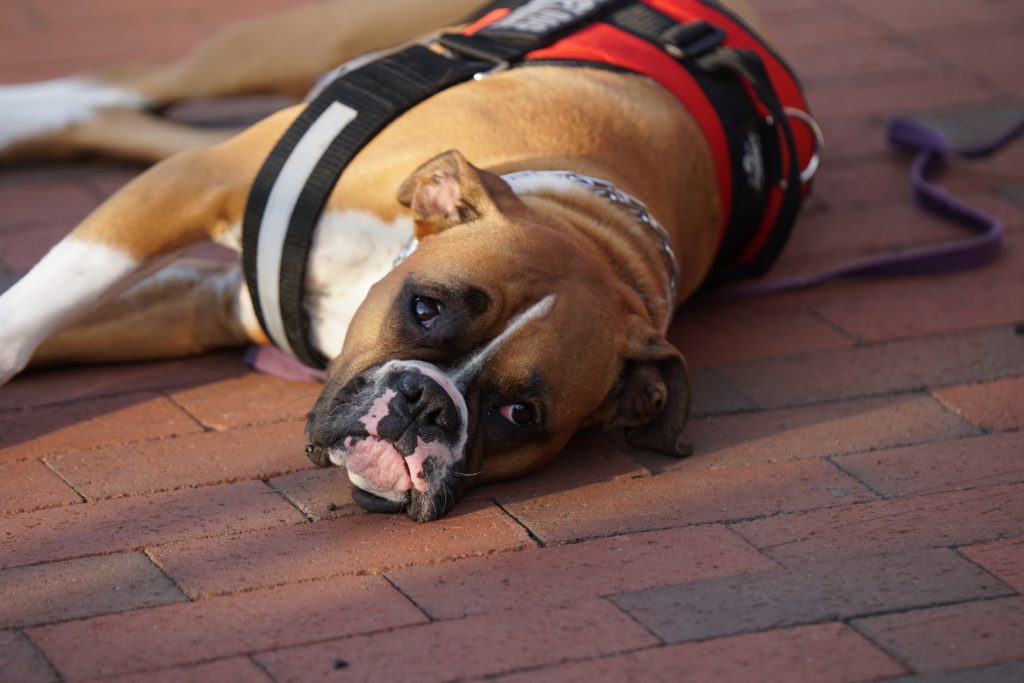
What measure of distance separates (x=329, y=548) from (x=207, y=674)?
552 millimetres

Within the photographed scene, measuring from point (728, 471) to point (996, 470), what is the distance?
0.64 m

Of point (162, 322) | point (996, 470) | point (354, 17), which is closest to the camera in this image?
point (996, 470)

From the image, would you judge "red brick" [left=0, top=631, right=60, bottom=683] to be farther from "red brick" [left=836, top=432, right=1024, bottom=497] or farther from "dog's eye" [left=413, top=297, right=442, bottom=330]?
"red brick" [left=836, top=432, right=1024, bottom=497]

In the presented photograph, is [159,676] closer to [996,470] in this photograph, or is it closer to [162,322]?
[162,322]

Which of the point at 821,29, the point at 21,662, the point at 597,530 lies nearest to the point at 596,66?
the point at 597,530

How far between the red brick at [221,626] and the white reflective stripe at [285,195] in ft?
3.59

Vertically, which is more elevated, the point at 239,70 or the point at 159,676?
the point at 239,70

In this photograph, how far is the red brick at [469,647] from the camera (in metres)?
2.71

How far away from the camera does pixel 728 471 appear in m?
3.60

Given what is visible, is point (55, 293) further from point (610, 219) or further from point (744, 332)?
point (744, 332)

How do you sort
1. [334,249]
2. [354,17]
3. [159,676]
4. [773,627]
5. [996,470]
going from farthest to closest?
[354,17], [334,249], [996,470], [773,627], [159,676]

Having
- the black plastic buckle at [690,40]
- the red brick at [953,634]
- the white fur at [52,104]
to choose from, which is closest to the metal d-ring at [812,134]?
the black plastic buckle at [690,40]

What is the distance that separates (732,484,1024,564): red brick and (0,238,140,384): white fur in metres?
1.67

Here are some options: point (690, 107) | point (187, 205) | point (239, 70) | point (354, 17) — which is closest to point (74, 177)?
point (239, 70)
